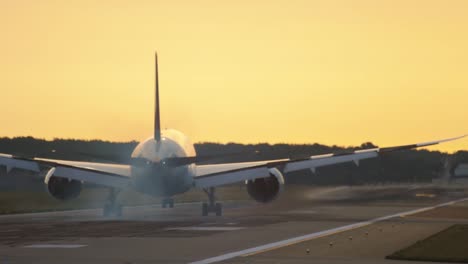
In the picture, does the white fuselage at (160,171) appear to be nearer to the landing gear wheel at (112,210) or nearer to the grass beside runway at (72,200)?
the landing gear wheel at (112,210)

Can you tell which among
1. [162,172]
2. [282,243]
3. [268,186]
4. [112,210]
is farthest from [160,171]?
[282,243]

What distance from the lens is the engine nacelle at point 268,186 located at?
52.9m

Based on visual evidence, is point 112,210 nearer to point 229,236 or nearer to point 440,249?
point 229,236

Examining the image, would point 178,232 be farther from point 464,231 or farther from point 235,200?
point 235,200

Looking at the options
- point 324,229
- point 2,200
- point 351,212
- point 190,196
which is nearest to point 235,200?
point 190,196

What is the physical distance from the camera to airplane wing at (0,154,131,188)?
48.4 m

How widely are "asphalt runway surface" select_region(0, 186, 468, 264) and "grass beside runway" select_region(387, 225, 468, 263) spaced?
0.64 m

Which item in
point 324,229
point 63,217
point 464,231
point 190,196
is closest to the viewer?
point 464,231

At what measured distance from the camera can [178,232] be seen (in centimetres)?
3697

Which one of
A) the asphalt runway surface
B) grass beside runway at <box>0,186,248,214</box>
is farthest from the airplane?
grass beside runway at <box>0,186,248,214</box>

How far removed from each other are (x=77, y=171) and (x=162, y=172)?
426 cm

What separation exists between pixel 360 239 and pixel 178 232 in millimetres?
7510

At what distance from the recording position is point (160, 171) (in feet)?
158

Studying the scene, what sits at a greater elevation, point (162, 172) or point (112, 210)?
point (162, 172)
